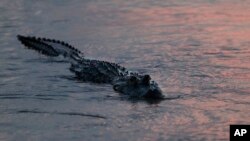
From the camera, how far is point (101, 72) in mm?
10656

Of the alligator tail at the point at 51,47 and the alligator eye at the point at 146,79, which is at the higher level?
the alligator tail at the point at 51,47

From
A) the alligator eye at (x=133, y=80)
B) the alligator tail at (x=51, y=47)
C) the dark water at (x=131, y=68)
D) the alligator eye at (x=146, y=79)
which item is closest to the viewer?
the dark water at (x=131, y=68)

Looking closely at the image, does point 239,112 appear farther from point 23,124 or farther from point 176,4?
point 176,4

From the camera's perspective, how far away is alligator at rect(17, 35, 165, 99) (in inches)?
366

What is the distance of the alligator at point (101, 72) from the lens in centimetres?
930

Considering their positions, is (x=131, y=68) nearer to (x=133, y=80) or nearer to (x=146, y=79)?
(x=133, y=80)

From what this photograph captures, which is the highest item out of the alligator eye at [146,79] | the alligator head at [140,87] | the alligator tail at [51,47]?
the alligator tail at [51,47]

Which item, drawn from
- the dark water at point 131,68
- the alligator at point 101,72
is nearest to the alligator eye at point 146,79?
the alligator at point 101,72

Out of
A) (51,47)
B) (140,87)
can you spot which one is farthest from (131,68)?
(140,87)

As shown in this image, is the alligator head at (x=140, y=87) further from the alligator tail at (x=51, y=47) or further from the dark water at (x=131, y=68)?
the alligator tail at (x=51, y=47)

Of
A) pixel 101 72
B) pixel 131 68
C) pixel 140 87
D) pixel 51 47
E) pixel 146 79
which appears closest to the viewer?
pixel 146 79

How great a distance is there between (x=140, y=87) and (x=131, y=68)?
2.03 m

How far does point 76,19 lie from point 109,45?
346 cm

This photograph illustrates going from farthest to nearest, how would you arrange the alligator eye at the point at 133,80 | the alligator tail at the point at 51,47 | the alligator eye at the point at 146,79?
the alligator tail at the point at 51,47 → the alligator eye at the point at 133,80 → the alligator eye at the point at 146,79
